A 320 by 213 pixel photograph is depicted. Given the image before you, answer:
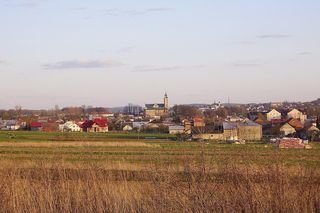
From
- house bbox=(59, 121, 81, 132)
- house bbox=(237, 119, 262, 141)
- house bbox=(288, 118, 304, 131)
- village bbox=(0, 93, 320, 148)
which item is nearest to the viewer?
house bbox=(237, 119, 262, 141)

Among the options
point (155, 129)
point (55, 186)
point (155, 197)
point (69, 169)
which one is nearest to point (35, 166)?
point (69, 169)

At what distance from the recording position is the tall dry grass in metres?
7.88

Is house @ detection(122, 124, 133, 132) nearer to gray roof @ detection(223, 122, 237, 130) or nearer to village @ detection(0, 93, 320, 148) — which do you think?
village @ detection(0, 93, 320, 148)

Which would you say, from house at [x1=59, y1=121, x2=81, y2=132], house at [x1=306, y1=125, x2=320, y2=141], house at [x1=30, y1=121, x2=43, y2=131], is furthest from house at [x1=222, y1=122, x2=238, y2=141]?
house at [x1=30, y1=121, x2=43, y2=131]

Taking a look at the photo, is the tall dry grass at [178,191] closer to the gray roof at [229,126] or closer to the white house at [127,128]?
the gray roof at [229,126]

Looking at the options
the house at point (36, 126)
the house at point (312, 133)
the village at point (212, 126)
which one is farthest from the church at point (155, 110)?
the house at point (312, 133)

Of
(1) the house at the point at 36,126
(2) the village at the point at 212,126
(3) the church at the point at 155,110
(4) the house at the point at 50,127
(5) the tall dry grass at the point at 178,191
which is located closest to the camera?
(5) the tall dry grass at the point at 178,191

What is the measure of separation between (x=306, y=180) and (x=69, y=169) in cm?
505

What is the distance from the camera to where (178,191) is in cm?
827

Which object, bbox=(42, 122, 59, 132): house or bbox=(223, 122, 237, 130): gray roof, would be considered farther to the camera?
bbox=(42, 122, 59, 132): house

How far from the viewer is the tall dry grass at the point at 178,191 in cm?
788

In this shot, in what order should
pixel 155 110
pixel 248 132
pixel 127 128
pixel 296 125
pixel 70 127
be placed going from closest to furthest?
pixel 248 132 < pixel 296 125 < pixel 127 128 < pixel 70 127 < pixel 155 110

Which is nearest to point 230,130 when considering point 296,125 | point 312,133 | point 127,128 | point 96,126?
point 312,133

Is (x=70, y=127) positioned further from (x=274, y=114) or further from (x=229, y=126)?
(x=274, y=114)
